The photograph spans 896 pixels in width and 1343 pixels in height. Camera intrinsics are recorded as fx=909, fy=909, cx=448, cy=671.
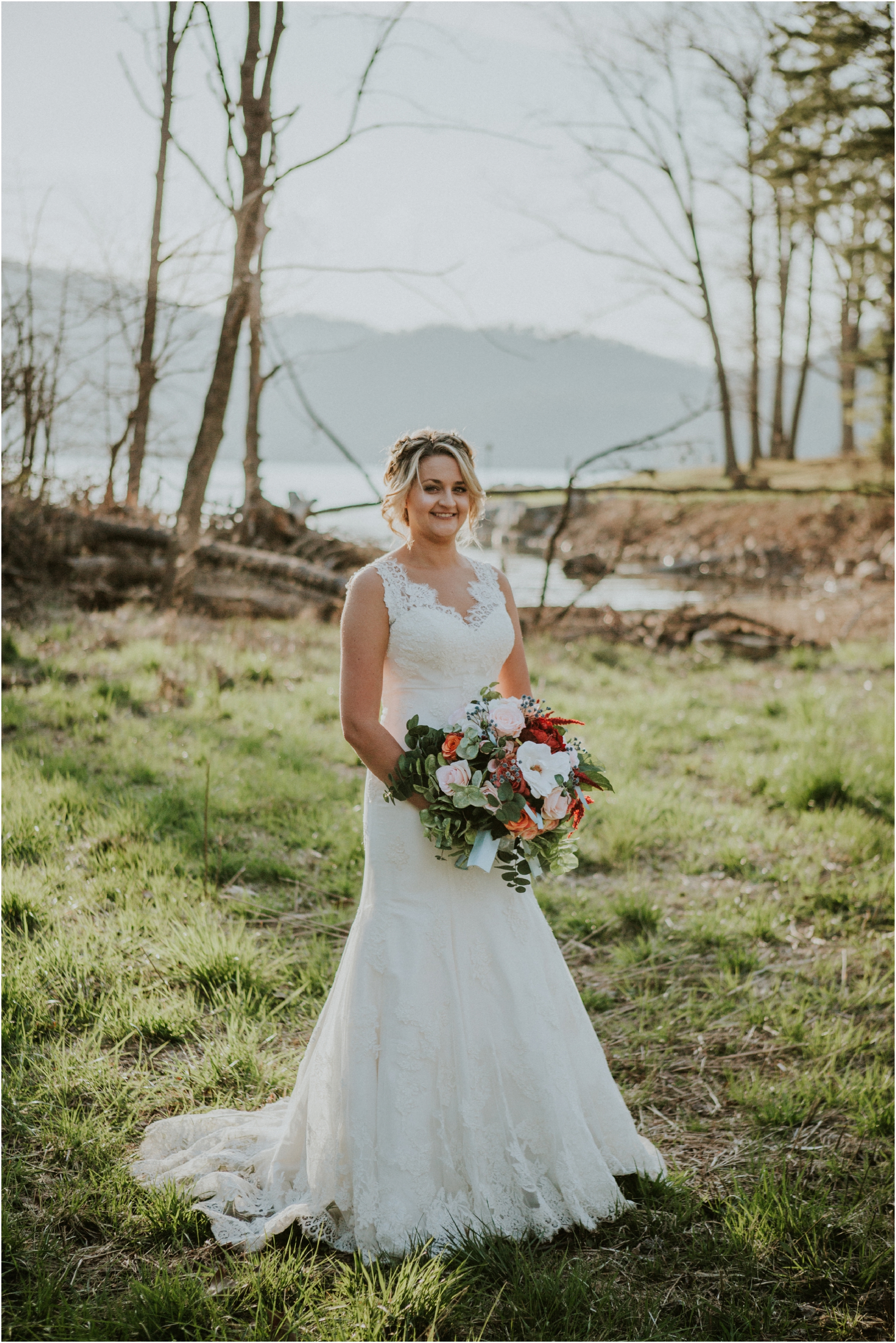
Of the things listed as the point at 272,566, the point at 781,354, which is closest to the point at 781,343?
the point at 781,354

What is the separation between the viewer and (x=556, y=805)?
9.80 ft

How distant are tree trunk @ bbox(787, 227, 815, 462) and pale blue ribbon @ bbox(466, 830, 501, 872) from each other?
95.8ft

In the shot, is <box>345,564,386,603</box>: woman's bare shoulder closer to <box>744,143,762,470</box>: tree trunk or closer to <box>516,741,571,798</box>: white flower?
<box>516,741,571,798</box>: white flower

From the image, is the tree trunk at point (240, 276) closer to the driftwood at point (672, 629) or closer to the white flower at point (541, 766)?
the driftwood at point (672, 629)

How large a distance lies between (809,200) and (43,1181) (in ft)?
69.2

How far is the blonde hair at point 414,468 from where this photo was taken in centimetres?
338

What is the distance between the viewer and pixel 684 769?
8.22m

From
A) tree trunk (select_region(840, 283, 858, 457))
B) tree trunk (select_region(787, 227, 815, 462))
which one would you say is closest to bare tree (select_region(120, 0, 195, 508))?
tree trunk (select_region(840, 283, 858, 457))

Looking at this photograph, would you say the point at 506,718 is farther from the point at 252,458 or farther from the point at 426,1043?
the point at 252,458

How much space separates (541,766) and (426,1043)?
1047mm

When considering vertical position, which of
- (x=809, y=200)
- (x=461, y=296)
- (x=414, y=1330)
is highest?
(x=809, y=200)

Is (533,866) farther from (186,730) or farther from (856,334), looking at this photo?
(856,334)

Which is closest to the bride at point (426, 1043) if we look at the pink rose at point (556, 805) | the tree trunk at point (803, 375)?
the pink rose at point (556, 805)

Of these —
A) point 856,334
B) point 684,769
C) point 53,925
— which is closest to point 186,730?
point 53,925
